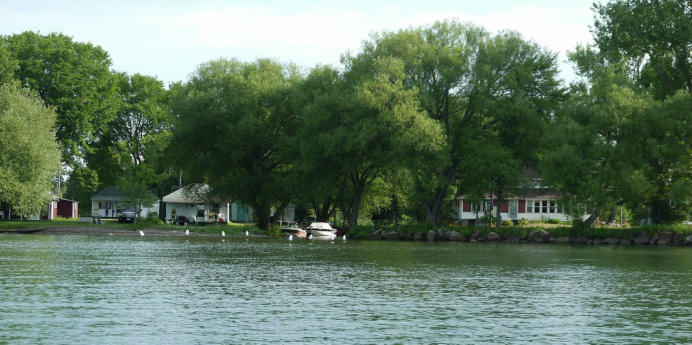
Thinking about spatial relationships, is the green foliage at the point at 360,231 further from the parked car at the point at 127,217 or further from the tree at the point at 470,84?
the parked car at the point at 127,217

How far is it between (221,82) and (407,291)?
5714cm

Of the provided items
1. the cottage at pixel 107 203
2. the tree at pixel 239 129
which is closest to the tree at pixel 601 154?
the tree at pixel 239 129

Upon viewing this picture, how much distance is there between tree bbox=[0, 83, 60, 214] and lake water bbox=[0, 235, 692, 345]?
31.4m

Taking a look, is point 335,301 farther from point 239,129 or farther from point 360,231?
point 239,129

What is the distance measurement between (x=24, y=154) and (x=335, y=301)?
2173 inches

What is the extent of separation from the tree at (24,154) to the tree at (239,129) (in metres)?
13.0

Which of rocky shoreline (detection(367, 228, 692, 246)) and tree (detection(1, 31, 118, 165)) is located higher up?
tree (detection(1, 31, 118, 165))

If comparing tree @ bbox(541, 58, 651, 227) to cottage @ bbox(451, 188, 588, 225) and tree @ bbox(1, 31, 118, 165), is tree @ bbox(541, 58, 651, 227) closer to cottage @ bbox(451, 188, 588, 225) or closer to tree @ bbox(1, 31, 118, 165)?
cottage @ bbox(451, 188, 588, 225)

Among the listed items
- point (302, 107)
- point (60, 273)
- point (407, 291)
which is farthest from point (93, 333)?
point (302, 107)

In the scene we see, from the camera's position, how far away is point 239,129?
255 feet

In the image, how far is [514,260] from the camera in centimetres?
4541

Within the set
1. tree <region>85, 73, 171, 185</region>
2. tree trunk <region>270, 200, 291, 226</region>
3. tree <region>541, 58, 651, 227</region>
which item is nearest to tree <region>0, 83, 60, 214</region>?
A: tree trunk <region>270, 200, 291, 226</region>

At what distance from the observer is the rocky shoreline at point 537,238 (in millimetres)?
65875

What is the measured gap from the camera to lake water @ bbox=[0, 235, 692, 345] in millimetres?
19172
